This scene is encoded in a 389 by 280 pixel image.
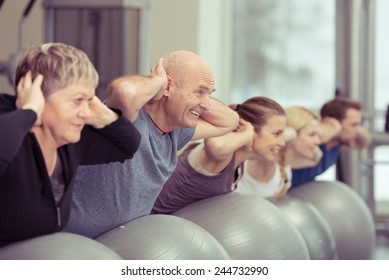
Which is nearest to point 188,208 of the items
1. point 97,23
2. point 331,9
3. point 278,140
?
point 278,140

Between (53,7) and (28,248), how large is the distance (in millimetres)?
3688

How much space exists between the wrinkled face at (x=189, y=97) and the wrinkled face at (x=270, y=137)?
2.52ft

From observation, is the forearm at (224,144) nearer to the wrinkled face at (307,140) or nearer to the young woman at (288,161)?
the young woman at (288,161)

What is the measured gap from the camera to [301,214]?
10.9 ft

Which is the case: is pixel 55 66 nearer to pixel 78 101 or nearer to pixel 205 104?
pixel 78 101

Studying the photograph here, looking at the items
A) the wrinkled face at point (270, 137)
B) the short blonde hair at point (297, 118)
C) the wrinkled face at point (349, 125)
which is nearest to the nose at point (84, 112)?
Answer: the wrinkled face at point (270, 137)

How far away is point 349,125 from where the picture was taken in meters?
4.17

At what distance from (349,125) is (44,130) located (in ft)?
8.92

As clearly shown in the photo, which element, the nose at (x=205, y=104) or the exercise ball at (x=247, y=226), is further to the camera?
the exercise ball at (x=247, y=226)

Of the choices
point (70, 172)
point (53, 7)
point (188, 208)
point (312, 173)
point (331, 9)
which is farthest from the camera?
point (331, 9)

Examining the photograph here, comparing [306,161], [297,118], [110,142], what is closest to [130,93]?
[110,142]

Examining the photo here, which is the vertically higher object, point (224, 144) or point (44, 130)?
point (44, 130)

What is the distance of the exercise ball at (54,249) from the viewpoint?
1.70 metres
